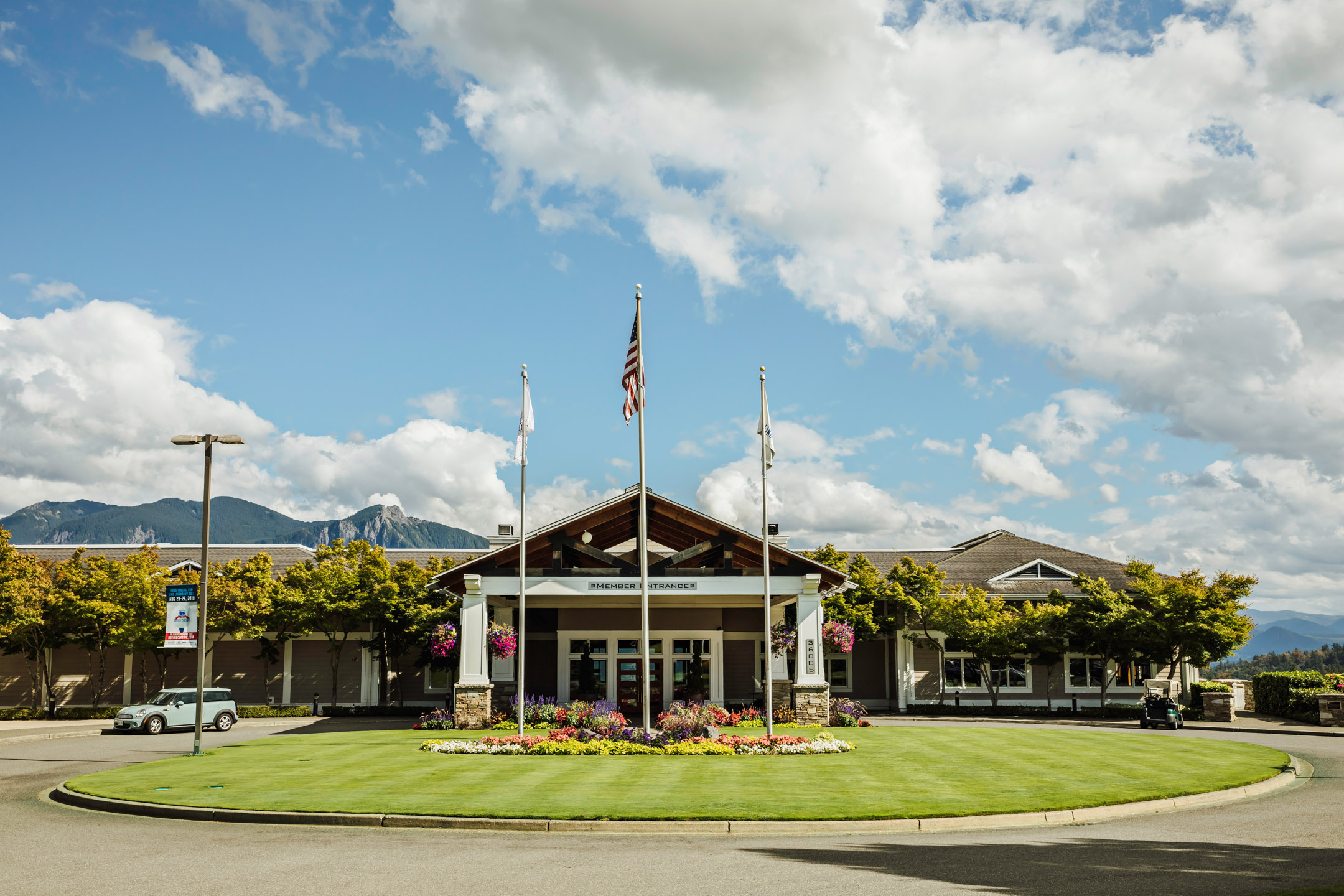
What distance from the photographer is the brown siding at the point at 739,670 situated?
35.2m

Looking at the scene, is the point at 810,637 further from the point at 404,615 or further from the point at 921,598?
the point at 404,615

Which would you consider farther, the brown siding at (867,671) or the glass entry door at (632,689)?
the brown siding at (867,671)

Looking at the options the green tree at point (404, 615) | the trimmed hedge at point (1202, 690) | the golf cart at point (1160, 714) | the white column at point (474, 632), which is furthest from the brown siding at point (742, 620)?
the trimmed hedge at point (1202, 690)

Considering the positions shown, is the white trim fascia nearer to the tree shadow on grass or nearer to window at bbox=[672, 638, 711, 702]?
window at bbox=[672, 638, 711, 702]

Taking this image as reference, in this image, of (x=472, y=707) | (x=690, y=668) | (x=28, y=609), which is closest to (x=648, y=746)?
(x=472, y=707)

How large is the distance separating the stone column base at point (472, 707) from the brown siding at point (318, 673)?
57.1ft

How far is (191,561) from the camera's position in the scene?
42.3 metres

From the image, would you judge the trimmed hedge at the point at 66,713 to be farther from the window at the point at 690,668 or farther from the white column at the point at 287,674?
the window at the point at 690,668

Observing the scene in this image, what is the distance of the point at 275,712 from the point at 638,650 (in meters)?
17.1

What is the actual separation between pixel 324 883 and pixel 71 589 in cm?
3490

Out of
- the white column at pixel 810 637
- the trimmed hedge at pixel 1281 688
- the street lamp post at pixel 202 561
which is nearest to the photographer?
the street lamp post at pixel 202 561

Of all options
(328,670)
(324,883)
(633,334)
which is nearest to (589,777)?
(324,883)

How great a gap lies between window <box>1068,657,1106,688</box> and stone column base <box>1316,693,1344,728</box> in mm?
10101

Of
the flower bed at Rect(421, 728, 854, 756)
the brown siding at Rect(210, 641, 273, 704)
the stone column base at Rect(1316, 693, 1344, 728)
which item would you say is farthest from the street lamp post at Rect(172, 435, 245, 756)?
the stone column base at Rect(1316, 693, 1344, 728)
